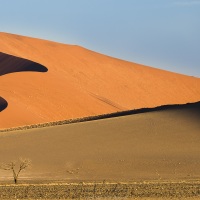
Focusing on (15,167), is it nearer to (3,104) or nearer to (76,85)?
(3,104)

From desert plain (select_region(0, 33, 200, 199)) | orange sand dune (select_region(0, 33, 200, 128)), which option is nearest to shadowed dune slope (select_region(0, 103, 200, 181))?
desert plain (select_region(0, 33, 200, 199))

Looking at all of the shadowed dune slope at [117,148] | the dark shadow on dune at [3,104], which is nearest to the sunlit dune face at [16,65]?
the dark shadow on dune at [3,104]

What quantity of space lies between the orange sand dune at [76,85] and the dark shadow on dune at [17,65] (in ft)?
2.18

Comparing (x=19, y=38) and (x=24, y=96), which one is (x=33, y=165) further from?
(x=19, y=38)

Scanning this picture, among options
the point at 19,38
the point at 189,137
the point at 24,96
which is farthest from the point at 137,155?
the point at 19,38

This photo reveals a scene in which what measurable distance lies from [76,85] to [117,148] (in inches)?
1675

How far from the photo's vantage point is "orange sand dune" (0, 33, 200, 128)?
69.4 meters

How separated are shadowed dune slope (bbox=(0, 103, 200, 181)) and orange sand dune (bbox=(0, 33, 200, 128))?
1108 centimetres

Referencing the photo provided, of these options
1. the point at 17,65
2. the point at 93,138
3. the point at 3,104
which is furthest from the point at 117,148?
the point at 17,65

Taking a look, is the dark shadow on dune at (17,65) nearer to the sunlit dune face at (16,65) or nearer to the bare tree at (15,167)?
the sunlit dune face at (16,65)

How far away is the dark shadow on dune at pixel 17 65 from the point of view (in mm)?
90000

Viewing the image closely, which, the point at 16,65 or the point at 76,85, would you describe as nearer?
the point at 76,85

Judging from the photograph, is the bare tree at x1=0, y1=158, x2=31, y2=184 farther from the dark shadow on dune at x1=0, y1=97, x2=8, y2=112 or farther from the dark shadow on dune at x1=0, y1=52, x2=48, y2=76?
the dark shadow on dune at x1=0, y1=52, x2=48, y2=76

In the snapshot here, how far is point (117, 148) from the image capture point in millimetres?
46031
